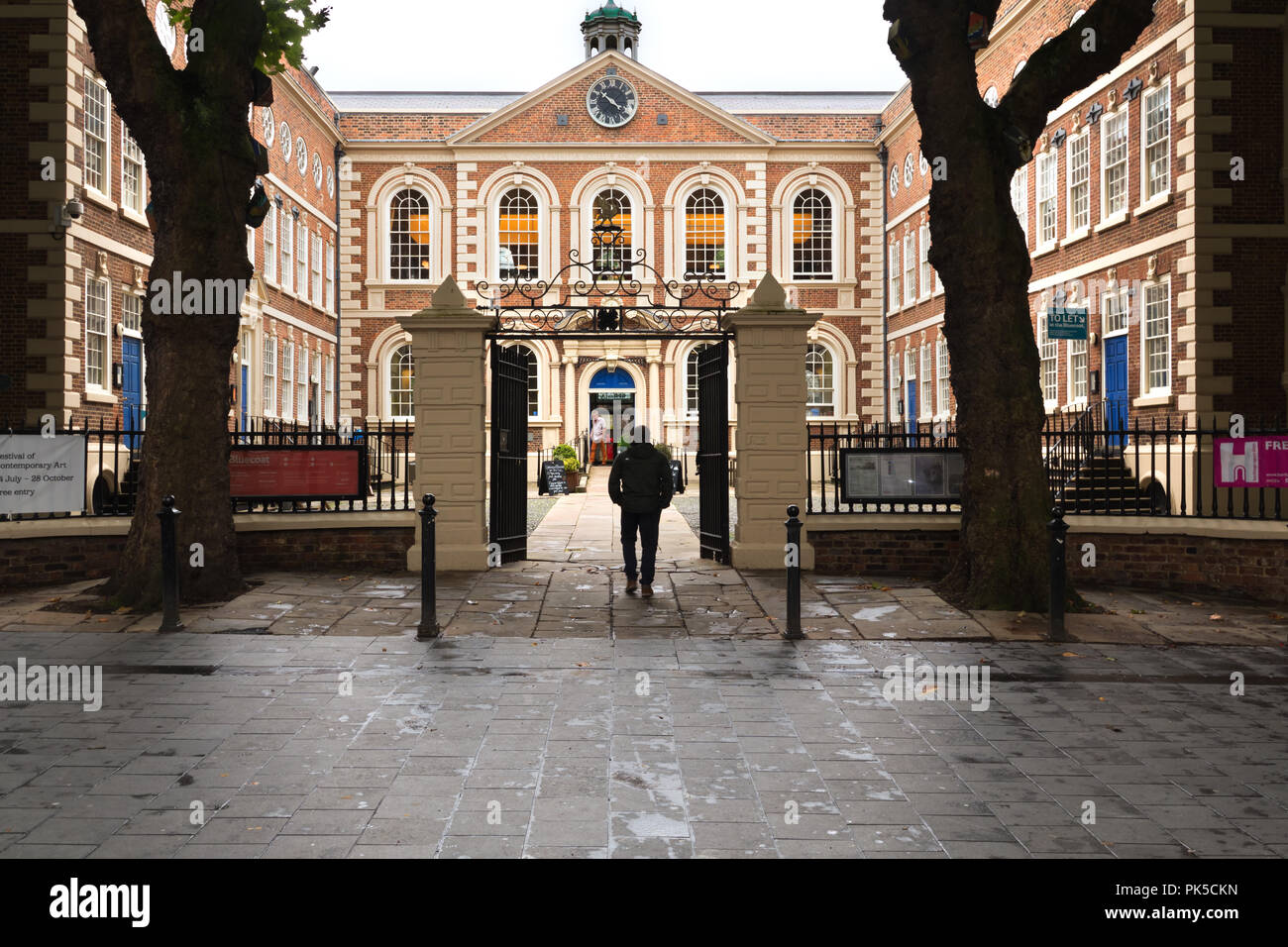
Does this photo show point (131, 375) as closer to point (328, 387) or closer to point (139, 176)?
point (139, 176)

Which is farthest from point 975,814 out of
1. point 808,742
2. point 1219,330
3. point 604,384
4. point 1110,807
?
point 604,384

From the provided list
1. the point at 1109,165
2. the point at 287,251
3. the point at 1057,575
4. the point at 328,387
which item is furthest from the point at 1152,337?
the point at 328,387

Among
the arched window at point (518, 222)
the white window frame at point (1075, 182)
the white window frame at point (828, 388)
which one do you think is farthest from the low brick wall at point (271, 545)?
the white window frame at point (828, 388)

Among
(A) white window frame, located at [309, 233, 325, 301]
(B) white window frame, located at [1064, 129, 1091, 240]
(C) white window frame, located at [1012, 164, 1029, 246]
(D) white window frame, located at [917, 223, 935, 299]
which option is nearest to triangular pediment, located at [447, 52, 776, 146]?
(A) white window frame, located at [309, 233, 325, 301]

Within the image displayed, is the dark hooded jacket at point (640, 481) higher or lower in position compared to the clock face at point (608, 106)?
lower

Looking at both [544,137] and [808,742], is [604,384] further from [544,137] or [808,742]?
[808,742]

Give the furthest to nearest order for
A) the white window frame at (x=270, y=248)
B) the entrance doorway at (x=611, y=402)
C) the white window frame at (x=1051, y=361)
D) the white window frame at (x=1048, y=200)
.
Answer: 1. the entrance doorway at (x=611, y=402)
2. the white window frame at (x=270, y=248)
3. the white window frame at (x=1048, y=200)
4. the white window frame at (x=1051, y=361)

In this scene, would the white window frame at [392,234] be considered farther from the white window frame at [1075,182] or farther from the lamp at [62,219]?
the white window frame at [1075,182]

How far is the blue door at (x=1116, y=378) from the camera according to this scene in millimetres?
21203

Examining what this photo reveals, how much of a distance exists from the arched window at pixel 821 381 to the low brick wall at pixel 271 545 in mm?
26230

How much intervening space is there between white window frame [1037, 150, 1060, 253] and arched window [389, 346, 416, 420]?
67.4ft

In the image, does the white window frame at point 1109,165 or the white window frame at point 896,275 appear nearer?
the white window frame at point 1109,165

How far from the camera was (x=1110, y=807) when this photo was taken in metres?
4.96

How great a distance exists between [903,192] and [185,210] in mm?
28775
